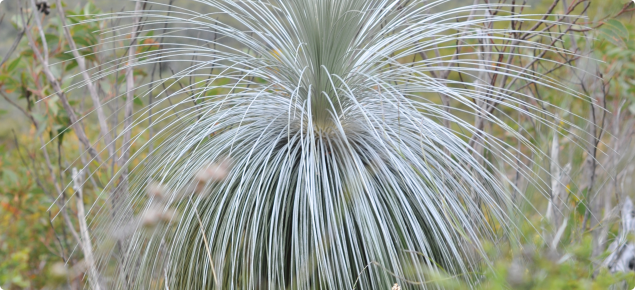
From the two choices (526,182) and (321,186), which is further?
(526,182)

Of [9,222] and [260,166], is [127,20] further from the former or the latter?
[260,166]

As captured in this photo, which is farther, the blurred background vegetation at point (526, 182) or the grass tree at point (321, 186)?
the grass tree at point (321, 186)

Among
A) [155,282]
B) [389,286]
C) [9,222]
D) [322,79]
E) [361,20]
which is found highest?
[361,20]

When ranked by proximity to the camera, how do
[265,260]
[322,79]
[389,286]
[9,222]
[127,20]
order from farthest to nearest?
[9,222] → [127,20] → [322,79] → [265,260] → [389,286]

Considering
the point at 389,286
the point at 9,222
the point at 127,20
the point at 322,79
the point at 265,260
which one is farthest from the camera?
the point at 9,222

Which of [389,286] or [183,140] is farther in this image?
[183,140]

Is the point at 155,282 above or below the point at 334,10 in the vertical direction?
below

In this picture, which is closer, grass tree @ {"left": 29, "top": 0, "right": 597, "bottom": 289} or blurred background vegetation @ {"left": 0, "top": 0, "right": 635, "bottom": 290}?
blurred background vegetation @ {"left": 0, "top": 0, "right": 635, "bottom": 290}

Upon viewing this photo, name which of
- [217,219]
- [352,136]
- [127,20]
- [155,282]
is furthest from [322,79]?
[127,20]
